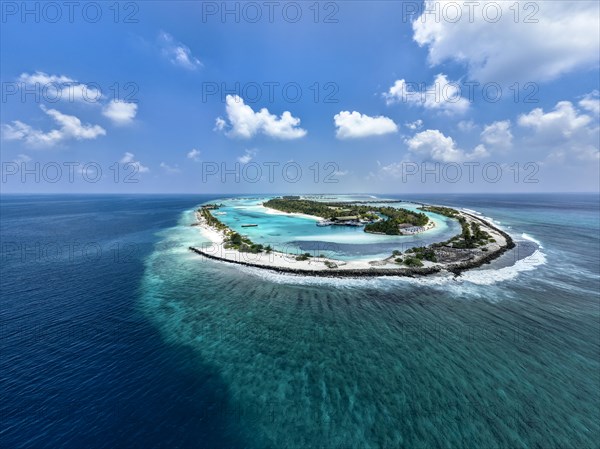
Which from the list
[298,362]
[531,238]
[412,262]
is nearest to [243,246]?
[412,262]

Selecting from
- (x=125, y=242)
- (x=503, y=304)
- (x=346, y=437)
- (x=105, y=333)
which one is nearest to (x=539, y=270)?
(x=503, y=304)

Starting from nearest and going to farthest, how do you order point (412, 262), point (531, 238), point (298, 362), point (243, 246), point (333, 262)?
point (298, 362), point (412, 262), point (333, 262), point (243, 246), point (531, 238)

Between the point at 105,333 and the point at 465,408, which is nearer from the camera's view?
the point at 465,408

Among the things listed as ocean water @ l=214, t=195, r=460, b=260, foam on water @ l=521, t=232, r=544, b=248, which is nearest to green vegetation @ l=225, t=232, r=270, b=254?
ocean water @ l=214, t=195, r=460, b=260

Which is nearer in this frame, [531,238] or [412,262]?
[412,262]

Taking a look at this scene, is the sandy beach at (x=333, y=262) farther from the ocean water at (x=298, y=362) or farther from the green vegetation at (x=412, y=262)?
the ocean water at (x=298, y=362)

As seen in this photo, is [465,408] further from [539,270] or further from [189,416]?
[539,270]

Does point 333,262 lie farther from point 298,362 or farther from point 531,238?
point 531,238

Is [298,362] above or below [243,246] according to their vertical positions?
below
